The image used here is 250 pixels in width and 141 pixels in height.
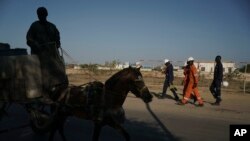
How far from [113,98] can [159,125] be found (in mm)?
4261

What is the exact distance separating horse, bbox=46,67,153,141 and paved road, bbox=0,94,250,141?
1490 mm

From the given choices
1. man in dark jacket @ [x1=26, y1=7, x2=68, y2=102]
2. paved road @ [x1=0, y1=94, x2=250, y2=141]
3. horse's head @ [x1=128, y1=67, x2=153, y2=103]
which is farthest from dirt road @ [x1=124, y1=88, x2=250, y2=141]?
man in dark jacket @ [x1=26, y1=7, x2=68, y2=102]

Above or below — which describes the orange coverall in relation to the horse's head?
below

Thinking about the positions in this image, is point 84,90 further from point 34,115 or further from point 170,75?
point 170,75

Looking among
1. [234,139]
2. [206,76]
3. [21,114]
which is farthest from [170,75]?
[206,76]

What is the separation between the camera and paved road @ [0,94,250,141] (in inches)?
370

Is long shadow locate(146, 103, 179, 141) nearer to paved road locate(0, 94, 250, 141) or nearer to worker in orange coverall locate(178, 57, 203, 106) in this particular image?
paved road locate(0, 94, 250, 141)

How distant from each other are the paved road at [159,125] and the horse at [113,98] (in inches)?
58.7

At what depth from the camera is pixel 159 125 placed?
11.2 metres

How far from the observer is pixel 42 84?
26.3 ft

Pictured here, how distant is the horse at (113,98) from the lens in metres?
7.14

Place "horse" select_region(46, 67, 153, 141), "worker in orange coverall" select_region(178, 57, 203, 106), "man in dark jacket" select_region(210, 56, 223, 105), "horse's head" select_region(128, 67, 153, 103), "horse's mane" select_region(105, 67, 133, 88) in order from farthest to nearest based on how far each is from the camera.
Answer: "man in dark jacket" select_region(210, 56, 223, 105), "worker in orange coverall" select_region(178, 57, 203, 106), "horse's mane" select_region(105, 67, 133, 88), "horse's head" select_region(128, 67, 153, 103), "horse" select_region(46, 67, 153, 141)

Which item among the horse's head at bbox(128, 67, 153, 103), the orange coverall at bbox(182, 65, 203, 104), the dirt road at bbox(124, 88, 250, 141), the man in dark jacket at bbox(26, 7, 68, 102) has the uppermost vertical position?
the man in dark jacket at bbox(26, 7, 68, 102)

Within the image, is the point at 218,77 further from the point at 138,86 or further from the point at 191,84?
the point at 138,86
